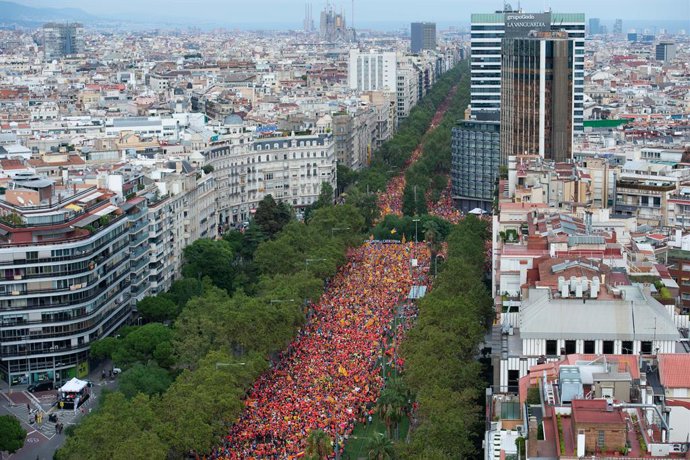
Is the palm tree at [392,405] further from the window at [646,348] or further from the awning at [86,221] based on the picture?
the awning at [86,221]

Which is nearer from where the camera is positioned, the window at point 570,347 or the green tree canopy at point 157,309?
the window at point 570,347

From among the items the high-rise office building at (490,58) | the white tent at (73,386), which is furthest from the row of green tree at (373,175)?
the white tent at (73,386)

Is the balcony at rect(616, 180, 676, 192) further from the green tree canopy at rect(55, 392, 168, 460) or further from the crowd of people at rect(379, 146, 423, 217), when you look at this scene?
the green tree canopy at rect(55, 392, 168, 460)

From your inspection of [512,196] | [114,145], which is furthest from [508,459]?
[114,145]

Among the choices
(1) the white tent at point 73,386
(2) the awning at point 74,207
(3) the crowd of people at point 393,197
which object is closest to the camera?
(1) the white tent at point 73,386

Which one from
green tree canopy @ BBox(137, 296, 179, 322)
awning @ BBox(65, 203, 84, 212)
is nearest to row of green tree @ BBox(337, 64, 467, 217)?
green tree canopy @ BBox(137, 296, 179, 322)
